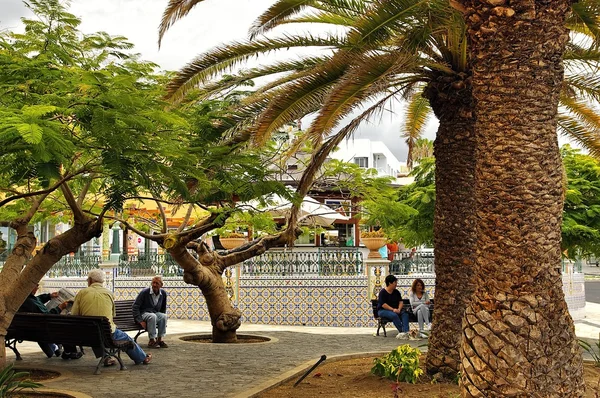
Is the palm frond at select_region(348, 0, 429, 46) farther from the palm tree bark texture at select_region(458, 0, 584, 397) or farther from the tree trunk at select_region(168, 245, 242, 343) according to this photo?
the tree trunk at select_region(168, 245, 242, 343)

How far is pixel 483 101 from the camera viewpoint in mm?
6277

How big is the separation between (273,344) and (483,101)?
822cm

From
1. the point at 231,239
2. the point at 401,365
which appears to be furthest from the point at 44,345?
the point at 231,239

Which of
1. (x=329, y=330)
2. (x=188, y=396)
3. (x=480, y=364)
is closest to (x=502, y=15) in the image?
(x=480, y=364)

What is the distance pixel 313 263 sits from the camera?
18.5m

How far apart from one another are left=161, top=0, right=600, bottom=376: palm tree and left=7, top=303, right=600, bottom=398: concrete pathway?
97.8 inches

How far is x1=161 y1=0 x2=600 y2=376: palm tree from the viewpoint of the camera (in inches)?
313

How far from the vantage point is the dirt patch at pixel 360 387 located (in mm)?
8117

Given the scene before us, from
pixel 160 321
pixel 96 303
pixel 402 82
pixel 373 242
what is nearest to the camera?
pixel 402 82

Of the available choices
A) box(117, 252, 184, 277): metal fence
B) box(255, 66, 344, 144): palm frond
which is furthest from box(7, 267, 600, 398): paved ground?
box(117, 252, 184, 277): metal fence

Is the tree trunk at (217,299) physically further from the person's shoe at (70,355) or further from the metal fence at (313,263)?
the metal fence at (313,263)

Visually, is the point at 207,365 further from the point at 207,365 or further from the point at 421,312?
the point at 421,312

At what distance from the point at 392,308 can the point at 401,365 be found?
641 centimetres

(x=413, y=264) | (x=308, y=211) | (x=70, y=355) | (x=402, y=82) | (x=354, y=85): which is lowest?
(x=70, y=355)
